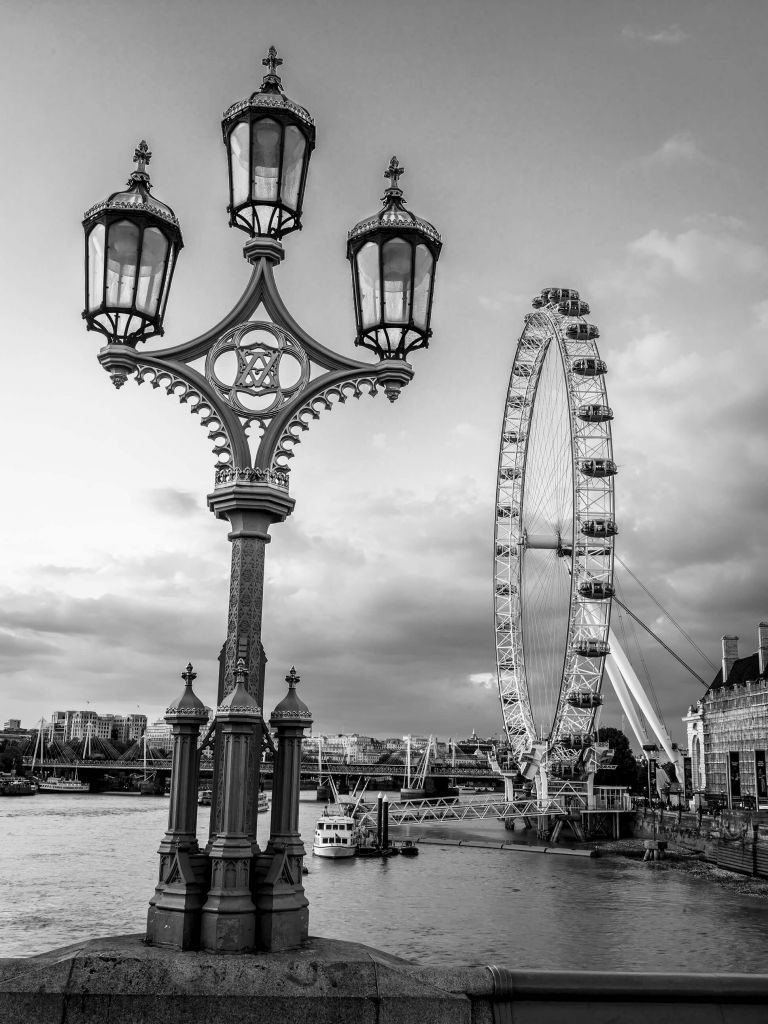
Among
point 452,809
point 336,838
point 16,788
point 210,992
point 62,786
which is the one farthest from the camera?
point 62,786

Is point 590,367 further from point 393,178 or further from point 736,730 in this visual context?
point 393,178

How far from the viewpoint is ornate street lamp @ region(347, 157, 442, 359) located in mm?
6250

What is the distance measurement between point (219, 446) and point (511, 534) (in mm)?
60793

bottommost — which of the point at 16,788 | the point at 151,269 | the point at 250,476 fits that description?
the point at 16,788

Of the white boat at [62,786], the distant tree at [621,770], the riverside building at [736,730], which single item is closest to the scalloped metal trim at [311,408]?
the riverside building at [736,730]

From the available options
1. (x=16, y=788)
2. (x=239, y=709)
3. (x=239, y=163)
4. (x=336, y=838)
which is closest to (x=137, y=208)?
(x=239, y=163)

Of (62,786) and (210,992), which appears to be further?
(62,786)

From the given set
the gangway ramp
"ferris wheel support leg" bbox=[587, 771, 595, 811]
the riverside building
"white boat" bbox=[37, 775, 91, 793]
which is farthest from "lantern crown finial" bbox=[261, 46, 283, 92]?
"white boat" bbox=[37, 775, 91, 793]

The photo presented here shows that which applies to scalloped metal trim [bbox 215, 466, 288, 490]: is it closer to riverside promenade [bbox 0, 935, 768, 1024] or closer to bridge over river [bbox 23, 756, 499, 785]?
riverside promenade [bbox 0, 935, 768, 1024]

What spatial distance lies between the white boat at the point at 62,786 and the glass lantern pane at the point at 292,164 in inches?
5846

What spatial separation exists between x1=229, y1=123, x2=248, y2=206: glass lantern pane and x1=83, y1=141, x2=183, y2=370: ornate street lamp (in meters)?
0.61

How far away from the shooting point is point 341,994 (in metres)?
4.76

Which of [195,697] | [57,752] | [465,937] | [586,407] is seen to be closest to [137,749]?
[57,752]

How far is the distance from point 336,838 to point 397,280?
5827 cm
